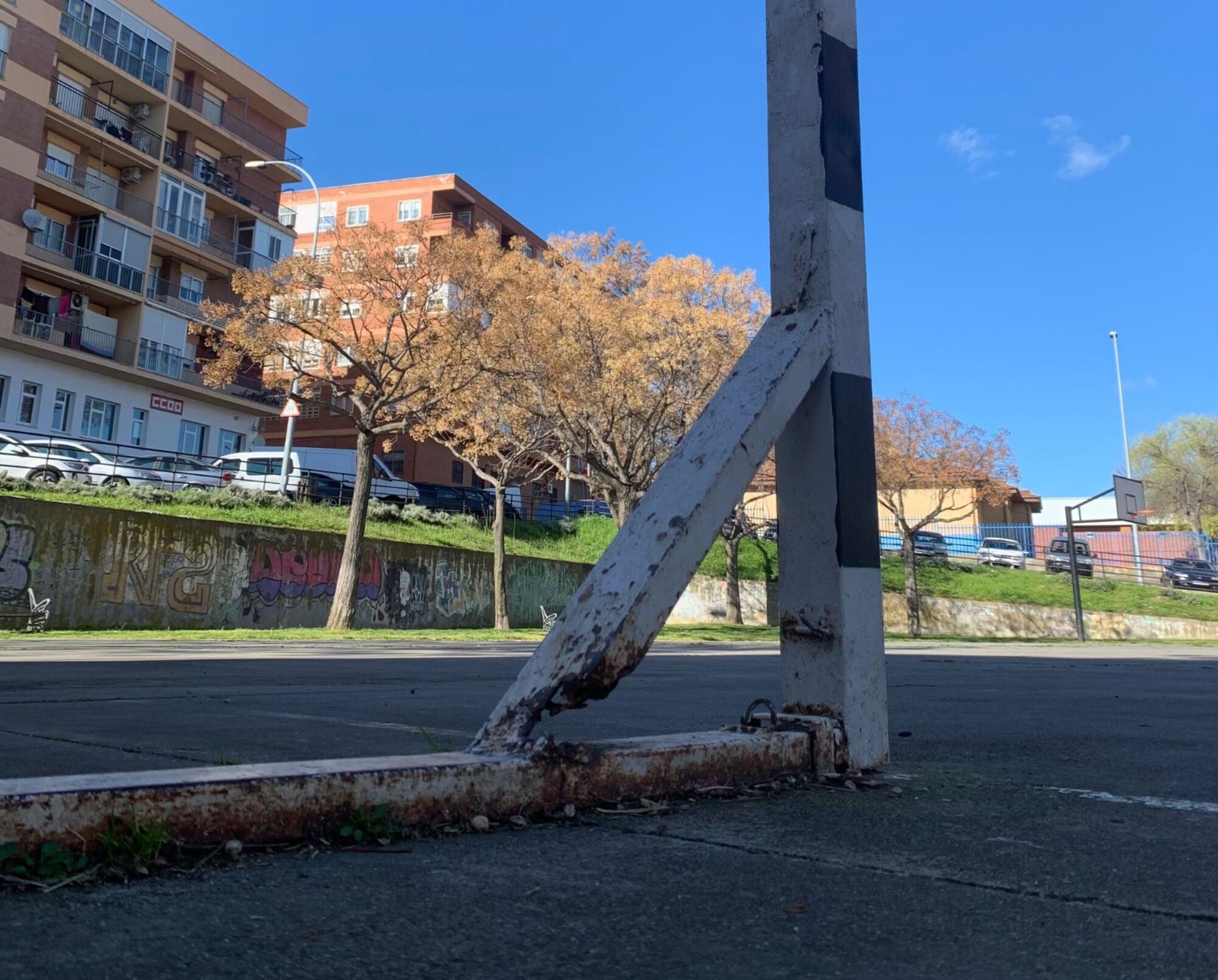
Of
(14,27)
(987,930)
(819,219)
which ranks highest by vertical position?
(14,27)

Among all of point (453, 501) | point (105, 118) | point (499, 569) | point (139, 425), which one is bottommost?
point (499, 569)

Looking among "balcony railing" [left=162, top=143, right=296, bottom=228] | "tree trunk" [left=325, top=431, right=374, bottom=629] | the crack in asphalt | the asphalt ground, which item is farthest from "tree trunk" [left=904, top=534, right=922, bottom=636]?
the crack in asphalt

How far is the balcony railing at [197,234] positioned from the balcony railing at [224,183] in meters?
1.65

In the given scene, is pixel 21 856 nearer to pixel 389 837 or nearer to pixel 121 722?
pixel 389 837

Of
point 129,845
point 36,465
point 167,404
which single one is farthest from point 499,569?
point 129,845

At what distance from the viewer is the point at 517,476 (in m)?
38.5

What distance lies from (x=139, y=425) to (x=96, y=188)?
8721mm

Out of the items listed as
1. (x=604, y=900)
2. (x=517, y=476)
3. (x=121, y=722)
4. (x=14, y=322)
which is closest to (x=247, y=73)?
(x=14, y=322)

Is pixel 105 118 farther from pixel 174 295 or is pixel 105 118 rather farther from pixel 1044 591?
pixel 1044 591

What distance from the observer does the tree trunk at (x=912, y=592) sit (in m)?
35.4

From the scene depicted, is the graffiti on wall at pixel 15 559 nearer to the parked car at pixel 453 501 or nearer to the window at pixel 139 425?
the parked car at pixel 453 501

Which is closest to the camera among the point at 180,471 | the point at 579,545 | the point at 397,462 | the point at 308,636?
the point at 308,636

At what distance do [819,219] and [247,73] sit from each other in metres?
46.4

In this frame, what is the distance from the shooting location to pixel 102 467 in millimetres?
27031
